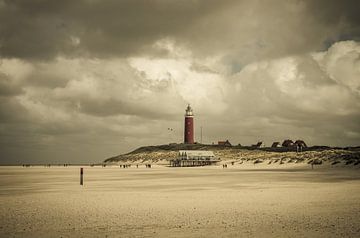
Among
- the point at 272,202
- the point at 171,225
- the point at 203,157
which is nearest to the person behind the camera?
the point at 171,225

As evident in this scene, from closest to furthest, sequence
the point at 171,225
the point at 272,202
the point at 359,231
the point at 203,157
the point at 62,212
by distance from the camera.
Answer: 1. the point at 359,231
2. the point at 171,225
3. the point at 62,212
4. the point at 272,202
5. the point at 203,157

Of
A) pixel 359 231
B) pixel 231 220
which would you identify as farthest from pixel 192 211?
pixel 359 231

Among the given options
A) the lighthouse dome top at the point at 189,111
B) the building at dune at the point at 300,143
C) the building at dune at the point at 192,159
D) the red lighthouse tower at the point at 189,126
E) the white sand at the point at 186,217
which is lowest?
the building at dune at the point at 192,159

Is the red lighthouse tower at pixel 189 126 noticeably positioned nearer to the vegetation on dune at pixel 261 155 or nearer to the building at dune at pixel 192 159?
the vegetation on dune at pixel 261 155

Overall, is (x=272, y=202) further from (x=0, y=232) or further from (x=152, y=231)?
(x=0, y=232)

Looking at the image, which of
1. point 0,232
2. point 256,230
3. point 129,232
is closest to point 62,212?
point 0,232

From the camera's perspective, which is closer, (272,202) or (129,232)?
(129,232)

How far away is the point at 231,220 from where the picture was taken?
1171cm

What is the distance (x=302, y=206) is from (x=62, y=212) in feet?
33.4

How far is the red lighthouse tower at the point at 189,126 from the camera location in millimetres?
123750

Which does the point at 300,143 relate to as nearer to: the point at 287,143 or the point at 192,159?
the point at 287,143

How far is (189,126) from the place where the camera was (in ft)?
409

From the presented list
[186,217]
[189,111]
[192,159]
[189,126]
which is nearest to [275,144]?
[189,126]

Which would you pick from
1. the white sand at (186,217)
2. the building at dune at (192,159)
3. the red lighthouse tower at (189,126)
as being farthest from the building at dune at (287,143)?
the white sand at (186,217)
